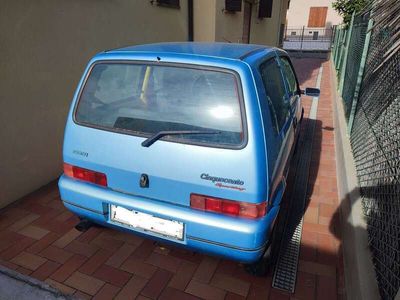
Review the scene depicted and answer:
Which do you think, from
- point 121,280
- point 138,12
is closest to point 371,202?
point 121,280

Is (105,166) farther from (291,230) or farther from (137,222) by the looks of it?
(291,230)

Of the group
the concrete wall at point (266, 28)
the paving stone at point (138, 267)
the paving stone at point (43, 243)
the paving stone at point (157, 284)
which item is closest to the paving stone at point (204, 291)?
the paving stone at point (157, 284)

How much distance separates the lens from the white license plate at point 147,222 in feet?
6.16

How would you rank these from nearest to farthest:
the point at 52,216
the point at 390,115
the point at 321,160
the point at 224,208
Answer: the point at 224,208 → the point at 390,115 → the point at 52,216 → the point at 321,160

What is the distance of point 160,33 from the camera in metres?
5.23

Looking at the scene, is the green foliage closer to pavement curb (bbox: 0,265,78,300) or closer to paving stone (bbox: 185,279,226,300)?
paving stone (bbox: 185,279,226,300)

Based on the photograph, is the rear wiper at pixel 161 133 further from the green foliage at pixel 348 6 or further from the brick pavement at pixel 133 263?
the green foliage at pixel 348 6

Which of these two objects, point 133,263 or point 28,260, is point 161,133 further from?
point 28,260

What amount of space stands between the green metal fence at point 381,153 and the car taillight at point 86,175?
182cm

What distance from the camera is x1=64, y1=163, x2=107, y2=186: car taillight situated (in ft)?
6.70

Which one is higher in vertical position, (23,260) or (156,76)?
(156,76)

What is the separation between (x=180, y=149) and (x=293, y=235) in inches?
59.9

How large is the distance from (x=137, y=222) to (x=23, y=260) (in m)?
1.14

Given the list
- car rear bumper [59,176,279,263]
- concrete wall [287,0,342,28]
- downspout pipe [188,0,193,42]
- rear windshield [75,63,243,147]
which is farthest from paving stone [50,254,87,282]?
concrete wall [287,0,342,28]
